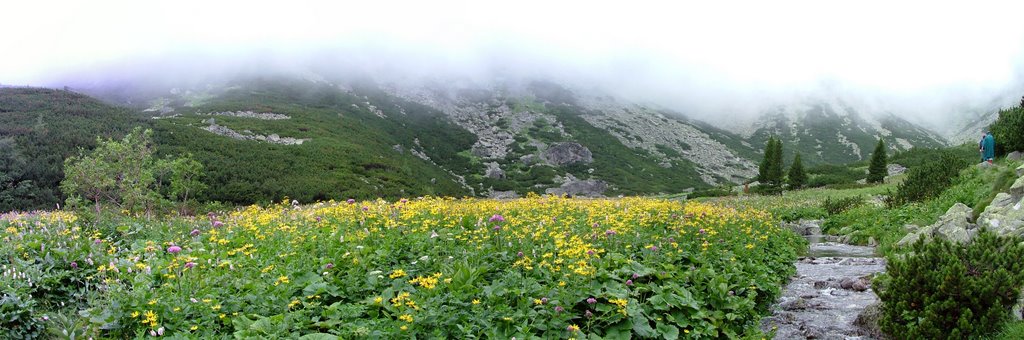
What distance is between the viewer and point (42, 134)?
58.4 meters

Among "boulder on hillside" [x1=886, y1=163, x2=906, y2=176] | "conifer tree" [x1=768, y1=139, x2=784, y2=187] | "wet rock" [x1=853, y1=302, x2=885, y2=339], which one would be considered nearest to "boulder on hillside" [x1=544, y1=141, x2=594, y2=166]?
"conifer tree" [x1=768, y1=139, x2=784, y2=187]

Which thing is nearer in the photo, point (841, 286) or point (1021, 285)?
point (1021, 285)

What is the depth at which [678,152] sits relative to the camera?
13388cm

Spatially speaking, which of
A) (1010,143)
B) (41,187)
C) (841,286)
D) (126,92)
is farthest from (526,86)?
(841,286)

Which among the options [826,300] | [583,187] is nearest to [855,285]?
[826,300]

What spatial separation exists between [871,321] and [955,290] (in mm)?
1710

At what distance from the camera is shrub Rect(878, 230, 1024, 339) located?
6297 mm

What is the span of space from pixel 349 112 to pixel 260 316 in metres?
116

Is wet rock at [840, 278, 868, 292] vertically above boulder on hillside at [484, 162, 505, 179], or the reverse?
wet rock at [840, 278, 868, 292]

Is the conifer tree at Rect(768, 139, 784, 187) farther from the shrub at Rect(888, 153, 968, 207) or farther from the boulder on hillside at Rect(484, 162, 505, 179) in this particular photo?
the boulder on hillside at Rect(484, 162, 505, 179)

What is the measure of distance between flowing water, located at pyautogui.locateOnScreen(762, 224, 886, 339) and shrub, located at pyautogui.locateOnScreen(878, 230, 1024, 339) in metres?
0.94

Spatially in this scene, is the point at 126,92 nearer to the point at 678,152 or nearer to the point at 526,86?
the point at 526,86

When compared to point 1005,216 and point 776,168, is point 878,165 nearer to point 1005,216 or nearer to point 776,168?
point 776,168

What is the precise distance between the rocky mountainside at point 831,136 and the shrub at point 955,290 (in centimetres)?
15379
